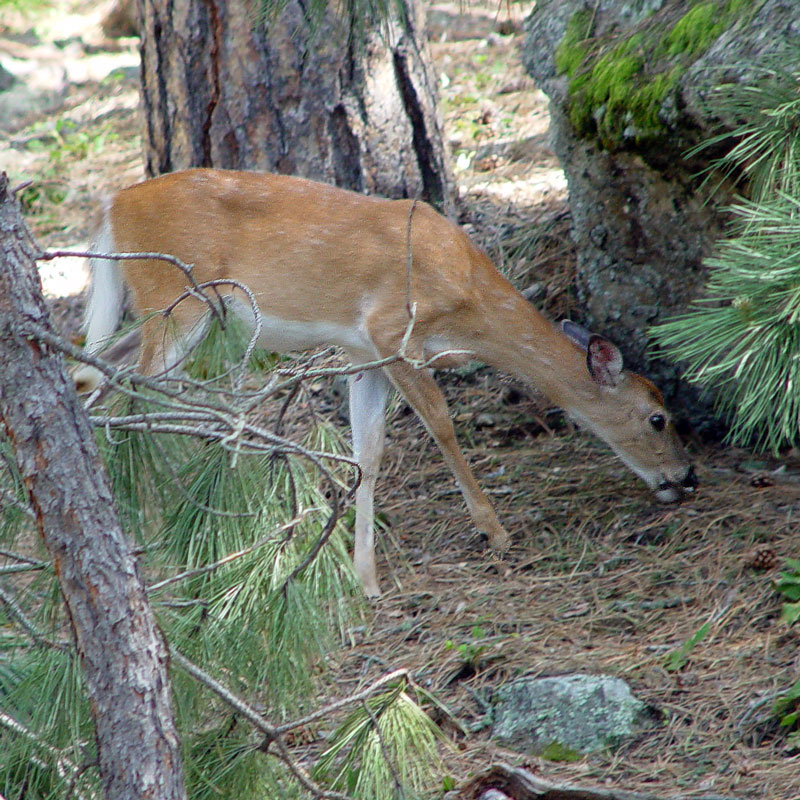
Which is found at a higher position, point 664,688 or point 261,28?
point 261,28

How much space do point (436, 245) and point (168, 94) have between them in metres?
1.88

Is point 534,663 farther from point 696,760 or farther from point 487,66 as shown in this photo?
point 487,66

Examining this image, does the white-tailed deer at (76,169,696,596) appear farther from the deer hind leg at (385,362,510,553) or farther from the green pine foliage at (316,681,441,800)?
the green pine foliage at (316,681,441,800)

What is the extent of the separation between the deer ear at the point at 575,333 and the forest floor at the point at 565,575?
1.78ft

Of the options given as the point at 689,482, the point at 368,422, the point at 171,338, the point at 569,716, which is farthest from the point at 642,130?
the point at 569,716

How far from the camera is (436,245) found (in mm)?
5070

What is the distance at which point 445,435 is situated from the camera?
16.2 ft

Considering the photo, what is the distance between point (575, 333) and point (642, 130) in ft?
3.34

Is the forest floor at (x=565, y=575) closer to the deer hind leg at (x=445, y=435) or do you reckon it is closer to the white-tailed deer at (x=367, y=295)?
the deer hind leg at (x=445, y=435)

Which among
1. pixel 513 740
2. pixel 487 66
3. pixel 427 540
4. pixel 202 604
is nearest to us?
pixel 202 604

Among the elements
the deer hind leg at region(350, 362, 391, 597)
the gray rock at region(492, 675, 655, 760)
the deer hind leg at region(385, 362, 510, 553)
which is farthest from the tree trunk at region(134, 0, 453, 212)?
the gray rock at region(492, 675, 655, 760)

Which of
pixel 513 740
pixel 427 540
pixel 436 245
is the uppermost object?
pixel 436 245

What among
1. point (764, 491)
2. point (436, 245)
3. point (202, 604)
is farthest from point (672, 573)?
point (202, 604)

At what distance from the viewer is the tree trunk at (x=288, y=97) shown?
223 inches
